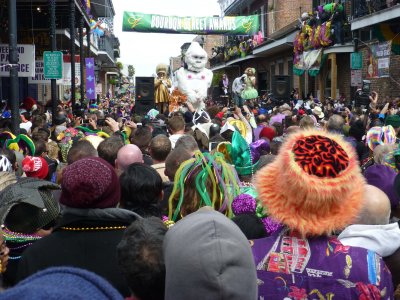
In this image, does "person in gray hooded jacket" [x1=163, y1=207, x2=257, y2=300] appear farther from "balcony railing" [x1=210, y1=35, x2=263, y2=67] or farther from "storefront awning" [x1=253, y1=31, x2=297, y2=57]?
"balcony railing" [x1=210, y1=35, x2=263, y2=67]

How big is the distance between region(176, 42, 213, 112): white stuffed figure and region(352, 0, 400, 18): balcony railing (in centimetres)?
550

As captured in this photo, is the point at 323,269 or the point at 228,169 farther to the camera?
the point at 228,169

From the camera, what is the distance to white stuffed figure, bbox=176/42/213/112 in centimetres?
1409

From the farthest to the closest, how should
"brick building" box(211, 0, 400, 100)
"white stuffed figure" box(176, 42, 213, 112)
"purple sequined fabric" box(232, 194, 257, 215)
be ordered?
1. "brick building" box(211, 0, 400, 100)
2. "white stuffed figure" box(176, 42, 213, 112)
3. "purple sequined fabric" box(232, 194, 257, 215)

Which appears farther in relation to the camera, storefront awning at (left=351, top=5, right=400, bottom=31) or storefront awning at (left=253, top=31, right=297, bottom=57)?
storefront awning at (left=253, top=31, right=297, bottom=57)

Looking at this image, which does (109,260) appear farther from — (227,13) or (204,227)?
(227,13)

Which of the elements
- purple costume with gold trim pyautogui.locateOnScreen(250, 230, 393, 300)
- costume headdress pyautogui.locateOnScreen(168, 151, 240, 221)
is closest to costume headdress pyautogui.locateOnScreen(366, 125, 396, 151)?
costume headdress pyautogui.locateOnScreen(168, 151, 240, 221)

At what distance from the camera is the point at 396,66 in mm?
17688

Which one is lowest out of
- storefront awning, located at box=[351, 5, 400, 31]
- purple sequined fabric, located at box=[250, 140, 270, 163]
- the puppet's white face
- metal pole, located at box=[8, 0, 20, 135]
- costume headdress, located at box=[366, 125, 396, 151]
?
purple sequined fabric, located at box=[250, 140, 270, 163]

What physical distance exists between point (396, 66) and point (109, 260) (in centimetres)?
1663

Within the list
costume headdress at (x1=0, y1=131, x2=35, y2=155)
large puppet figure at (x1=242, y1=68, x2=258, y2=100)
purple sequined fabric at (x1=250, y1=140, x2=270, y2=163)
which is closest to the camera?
purple sequined fabric at (x1=250, y1=140, x2=270, y2=163)

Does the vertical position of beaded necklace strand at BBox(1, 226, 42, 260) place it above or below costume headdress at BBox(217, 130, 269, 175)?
below

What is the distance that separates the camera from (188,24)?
91.7 ft

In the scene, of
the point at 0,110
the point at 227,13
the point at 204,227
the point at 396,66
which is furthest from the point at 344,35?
the point at 227,13
